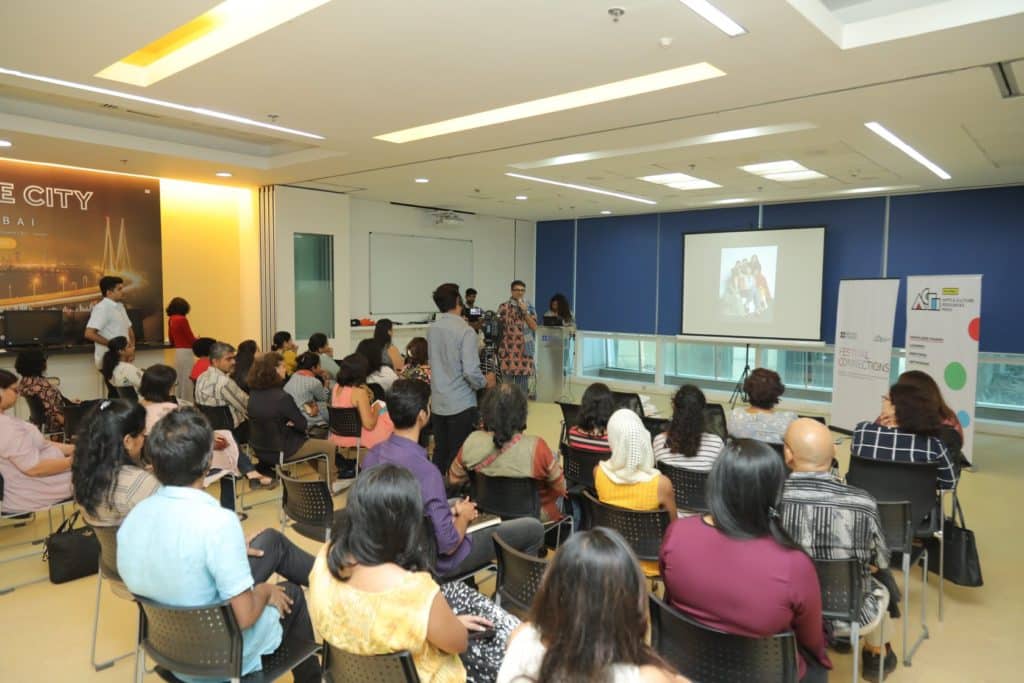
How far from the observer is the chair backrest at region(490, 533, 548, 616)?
7.18 ft

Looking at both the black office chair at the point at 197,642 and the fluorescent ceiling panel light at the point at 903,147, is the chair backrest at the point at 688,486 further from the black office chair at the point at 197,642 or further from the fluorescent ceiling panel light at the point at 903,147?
the fluorescent ceiling panel light at the point at 903,147

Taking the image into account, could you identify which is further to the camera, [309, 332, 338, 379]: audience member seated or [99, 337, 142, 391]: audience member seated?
[309, 332, 338, 379]: audience member seated

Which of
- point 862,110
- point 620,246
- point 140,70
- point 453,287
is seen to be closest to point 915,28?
point 862,110

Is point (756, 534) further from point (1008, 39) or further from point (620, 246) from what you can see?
point (620, 246)

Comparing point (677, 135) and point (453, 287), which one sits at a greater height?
point (677, 135)

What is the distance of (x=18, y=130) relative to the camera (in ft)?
17.6

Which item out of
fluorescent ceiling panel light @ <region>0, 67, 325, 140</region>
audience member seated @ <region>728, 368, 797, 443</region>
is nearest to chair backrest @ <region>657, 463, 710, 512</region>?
audience member seated @ <region>728, 368, 797, 443</region>

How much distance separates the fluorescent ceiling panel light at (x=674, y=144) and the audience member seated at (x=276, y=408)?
10.9ft

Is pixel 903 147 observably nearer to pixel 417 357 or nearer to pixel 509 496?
pixel 417 357

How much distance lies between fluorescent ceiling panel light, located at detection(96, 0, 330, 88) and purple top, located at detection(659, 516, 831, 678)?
8.85ft

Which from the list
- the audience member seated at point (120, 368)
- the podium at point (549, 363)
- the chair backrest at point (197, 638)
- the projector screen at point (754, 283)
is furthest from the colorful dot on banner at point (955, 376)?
the audience member seated at point (120, 368)

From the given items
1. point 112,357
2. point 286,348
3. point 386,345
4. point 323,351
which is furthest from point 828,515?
point 112,357

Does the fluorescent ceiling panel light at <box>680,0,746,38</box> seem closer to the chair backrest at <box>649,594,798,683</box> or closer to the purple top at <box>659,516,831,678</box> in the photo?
the purple top at <box>659,516,831,678</box>

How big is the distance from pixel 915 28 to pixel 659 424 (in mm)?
2755
